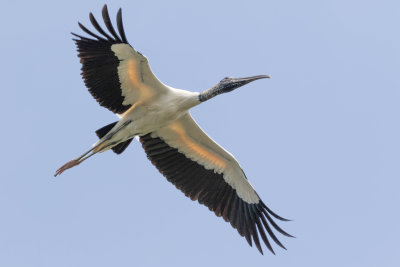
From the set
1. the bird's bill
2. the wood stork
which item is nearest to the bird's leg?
the wood stork

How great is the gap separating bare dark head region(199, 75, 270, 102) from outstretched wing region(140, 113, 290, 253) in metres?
1.02

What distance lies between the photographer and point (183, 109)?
54.6 feet

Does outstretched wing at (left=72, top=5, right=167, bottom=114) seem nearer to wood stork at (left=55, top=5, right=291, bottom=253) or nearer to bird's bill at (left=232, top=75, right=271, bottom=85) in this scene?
wood stork at (left=55, top=5, right=291, bottom=253)

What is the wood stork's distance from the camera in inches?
645

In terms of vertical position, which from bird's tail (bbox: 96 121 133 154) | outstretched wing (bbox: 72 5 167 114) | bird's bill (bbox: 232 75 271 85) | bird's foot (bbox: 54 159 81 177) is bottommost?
bird's foot (bbox: 54 159 81 177)

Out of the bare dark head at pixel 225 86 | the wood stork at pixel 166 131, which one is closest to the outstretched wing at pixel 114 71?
the wood stork at pixel 166 131

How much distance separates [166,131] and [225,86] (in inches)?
66.9

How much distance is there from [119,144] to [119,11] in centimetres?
310

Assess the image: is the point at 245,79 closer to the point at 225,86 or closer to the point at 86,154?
the point at 225,86

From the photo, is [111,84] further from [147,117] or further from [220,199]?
[220,199]

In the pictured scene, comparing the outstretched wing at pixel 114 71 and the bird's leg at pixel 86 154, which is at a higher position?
the outstretched wing at pixel 114 71

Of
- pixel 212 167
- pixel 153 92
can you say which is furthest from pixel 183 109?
pixel 212 167

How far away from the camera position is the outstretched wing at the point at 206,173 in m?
17.6

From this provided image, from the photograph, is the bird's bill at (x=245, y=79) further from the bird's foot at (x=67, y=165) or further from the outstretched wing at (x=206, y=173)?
the bird's foot at (x=67, y=165)
